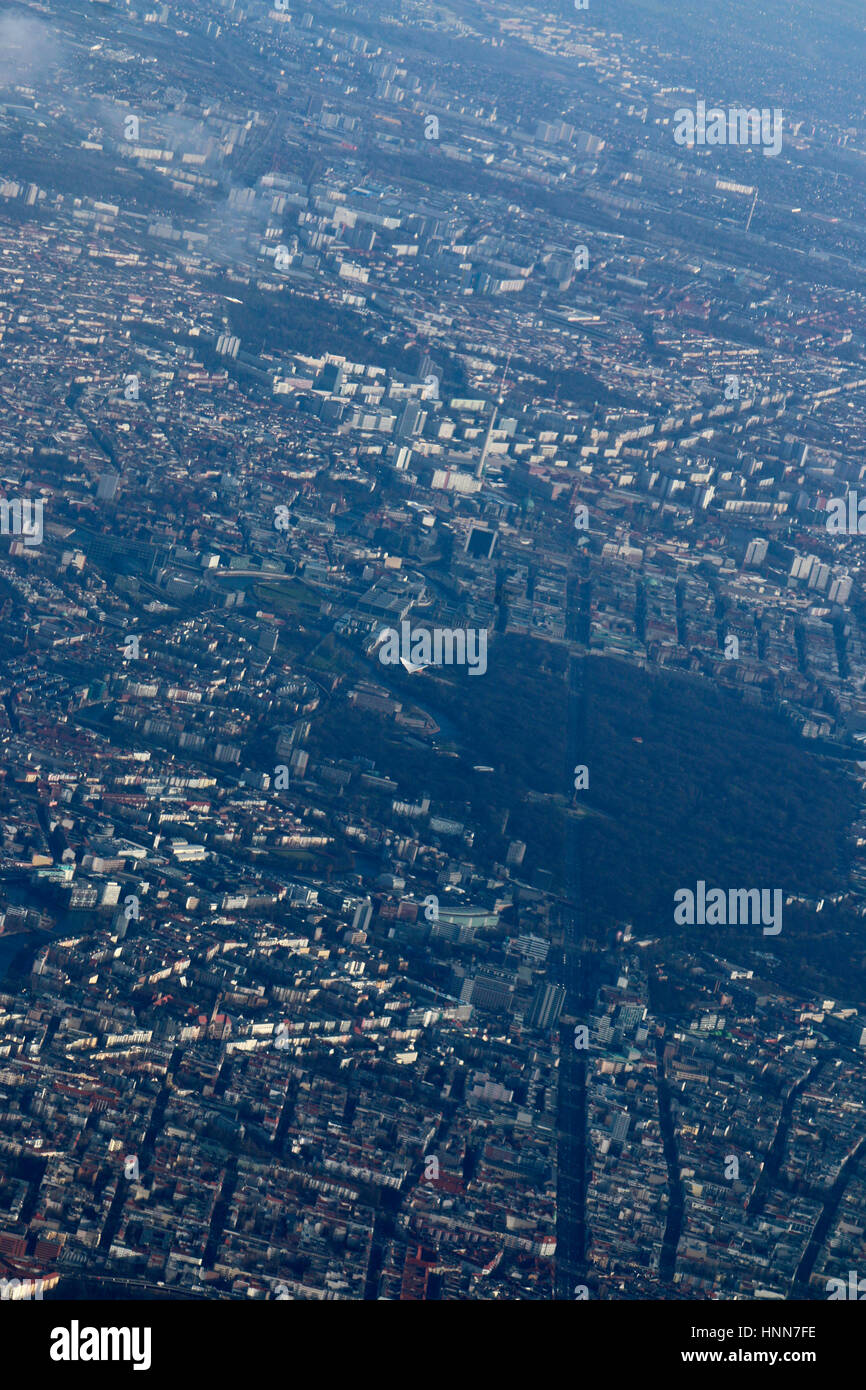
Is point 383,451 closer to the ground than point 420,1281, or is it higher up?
closer to the ground

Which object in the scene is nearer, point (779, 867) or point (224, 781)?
point (224, 781)

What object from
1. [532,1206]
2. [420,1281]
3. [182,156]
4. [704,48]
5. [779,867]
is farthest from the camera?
[704,48]

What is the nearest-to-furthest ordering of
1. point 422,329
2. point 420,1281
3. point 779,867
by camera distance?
1. point 420,1281
2. point 779,867
3. point 422,329

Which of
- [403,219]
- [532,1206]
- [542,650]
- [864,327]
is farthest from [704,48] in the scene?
[532,1206]
